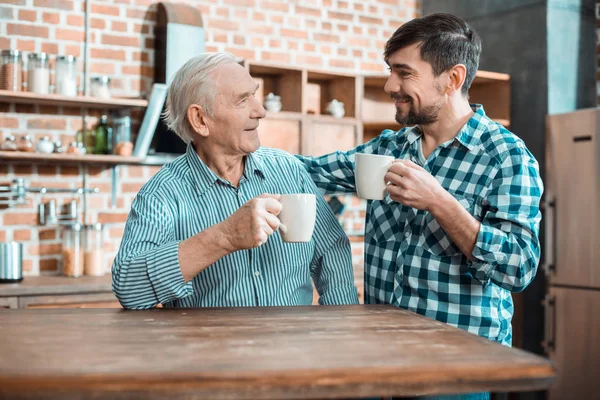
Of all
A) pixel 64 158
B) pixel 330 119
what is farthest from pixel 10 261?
pixel 330 119

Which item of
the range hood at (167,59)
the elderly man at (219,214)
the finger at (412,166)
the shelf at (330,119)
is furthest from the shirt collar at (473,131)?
the shelf at (330,119)

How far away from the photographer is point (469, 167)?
1.74 m

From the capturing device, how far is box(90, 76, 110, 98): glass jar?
365cm

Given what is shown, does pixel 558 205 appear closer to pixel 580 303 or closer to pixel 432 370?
pixel 580 303

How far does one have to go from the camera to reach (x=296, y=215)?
1444 millimetres

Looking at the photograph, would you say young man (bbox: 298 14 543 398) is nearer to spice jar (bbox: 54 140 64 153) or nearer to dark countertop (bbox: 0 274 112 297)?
dark countertop (bbox: 0 274 112 297)

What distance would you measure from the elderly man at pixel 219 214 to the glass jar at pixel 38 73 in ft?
6.11

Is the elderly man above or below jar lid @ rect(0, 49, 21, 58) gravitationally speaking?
below

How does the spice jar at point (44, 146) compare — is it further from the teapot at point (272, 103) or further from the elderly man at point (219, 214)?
the elderly man at point (219, 214)

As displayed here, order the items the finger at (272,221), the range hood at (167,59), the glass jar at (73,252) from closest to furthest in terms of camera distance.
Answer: the finger at (272,221), the glass jar at (73,252), the range hood at (167,59)

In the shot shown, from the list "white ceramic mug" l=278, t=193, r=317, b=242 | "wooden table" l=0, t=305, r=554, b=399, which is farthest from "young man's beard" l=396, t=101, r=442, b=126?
"wooden table" l=0, t=305, r=554, b=399

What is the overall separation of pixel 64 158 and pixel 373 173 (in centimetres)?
234

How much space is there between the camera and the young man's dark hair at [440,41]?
1.84 m

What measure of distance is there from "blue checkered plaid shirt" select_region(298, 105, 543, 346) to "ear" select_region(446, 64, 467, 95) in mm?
81
